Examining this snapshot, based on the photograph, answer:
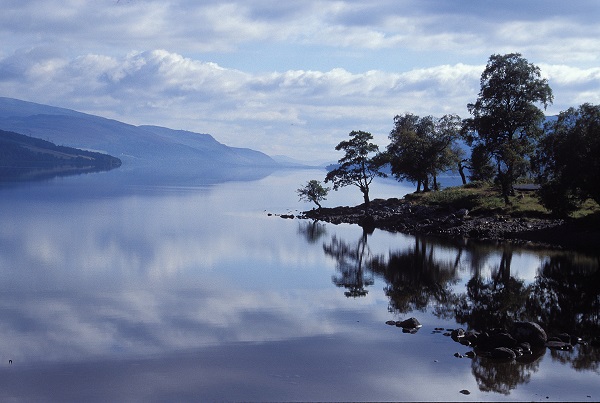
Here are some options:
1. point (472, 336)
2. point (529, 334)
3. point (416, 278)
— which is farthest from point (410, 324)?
point (416, 278)

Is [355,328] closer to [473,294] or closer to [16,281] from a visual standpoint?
[473,294]

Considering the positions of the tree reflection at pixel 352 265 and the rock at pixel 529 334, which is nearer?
the rock at pixel 529 334

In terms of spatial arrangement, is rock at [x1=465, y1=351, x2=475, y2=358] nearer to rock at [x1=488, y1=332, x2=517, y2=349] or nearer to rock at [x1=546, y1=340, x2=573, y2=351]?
rock at [x1=488, y1=332, x2=517, y2=349]

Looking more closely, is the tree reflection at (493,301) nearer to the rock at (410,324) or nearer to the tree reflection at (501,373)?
the rock at (410,324)

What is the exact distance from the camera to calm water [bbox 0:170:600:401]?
2172 centimetres

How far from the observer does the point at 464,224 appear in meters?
69.5

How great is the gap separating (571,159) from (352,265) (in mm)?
23755

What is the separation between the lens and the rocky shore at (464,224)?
59.5m

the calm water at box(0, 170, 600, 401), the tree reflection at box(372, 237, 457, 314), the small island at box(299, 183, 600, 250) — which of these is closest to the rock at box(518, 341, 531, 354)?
the calm water at box(0, 170, 600, 401)

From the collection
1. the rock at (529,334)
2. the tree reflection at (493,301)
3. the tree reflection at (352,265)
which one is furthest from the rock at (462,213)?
the rock at (529,334)

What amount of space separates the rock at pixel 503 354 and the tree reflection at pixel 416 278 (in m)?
8.52

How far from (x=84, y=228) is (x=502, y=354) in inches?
2165

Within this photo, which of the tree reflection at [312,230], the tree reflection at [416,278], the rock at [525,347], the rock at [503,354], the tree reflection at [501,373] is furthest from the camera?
the tree reflection at [312,230]

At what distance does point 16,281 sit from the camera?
3903 cm
